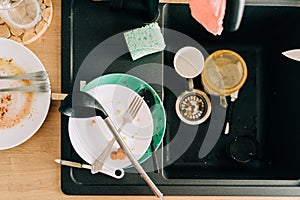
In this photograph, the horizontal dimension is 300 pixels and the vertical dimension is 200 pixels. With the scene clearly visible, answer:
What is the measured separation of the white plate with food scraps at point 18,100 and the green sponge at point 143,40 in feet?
0.59

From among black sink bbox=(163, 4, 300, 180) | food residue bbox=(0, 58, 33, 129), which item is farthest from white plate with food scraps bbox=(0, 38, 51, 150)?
black sink bbox=(163, 4, 300, 180)

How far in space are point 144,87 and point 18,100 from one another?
252 mm

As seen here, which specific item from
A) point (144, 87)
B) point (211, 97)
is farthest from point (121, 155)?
point (211, 97)

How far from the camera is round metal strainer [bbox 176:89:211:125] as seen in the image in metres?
1.12

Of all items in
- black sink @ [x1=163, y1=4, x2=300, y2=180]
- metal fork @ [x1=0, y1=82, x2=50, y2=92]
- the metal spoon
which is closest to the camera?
the metal spoon

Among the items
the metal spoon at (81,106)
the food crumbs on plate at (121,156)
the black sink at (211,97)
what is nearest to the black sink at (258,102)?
the black sink at (211,97)

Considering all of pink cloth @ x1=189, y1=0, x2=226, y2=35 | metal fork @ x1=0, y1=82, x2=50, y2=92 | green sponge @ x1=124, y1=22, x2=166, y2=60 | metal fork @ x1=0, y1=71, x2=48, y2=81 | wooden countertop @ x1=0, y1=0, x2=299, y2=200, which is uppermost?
pink cloth @ x1=189, y1=0, x2=226, y2=35

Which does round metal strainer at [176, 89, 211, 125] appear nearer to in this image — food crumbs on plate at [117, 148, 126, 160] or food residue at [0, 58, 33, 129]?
food crumbs on plate at [117, 148, 126, 160]

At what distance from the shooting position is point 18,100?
98 cm

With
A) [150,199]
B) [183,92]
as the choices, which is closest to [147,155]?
[150,199]

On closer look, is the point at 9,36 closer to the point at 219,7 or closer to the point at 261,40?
the point at 219,7

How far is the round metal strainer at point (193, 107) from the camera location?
1121 mm

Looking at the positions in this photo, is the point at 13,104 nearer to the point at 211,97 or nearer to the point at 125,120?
the point at 125,120

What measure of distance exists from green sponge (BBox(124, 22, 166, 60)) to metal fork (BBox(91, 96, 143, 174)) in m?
0.09
